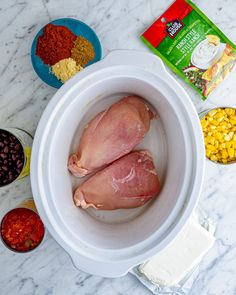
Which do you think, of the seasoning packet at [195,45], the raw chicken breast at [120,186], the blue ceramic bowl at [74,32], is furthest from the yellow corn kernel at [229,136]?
the blue ceramic bowl at [74,32]

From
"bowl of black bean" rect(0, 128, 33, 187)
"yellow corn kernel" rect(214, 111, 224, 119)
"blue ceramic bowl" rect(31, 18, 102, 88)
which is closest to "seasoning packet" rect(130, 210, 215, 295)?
"yellow corn kernel" rect(214, 111, 224, 119)

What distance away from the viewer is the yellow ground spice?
121 centimetres

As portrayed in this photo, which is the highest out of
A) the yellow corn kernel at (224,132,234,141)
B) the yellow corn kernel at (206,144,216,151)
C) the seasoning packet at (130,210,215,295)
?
the yellow corn kernel at (224,132,234,141)

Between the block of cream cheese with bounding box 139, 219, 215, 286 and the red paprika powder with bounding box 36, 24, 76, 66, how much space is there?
58 cm

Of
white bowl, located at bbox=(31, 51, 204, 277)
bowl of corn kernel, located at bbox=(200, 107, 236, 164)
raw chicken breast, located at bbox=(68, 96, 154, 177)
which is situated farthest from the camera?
bowl of corn kernel, located at bbox=(200, 107, 236, 164)

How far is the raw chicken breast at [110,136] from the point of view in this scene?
1172mm

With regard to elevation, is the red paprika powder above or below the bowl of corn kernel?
below

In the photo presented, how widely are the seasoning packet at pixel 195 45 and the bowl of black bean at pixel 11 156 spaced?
1.48 ft

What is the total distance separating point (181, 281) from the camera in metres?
1.32

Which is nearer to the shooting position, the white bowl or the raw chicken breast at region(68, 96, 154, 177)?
the white bowl

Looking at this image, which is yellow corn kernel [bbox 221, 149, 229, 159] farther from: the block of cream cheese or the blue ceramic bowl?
the blue ceramic bowl

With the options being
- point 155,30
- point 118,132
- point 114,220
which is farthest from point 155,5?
point 114,220

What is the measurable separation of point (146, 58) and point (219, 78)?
338 mm

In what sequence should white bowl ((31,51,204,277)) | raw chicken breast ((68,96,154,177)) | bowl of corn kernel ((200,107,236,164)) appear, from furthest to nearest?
1. bowl of corn kernel ((200,107,236,164))
2. raw chicken breast ((68,96,154,177))
3. white bowl ((31,51,204,277))
